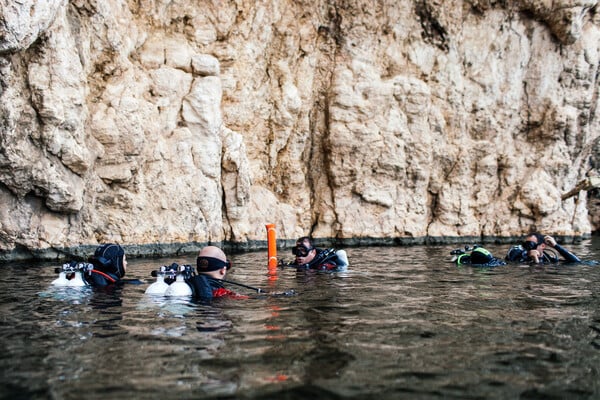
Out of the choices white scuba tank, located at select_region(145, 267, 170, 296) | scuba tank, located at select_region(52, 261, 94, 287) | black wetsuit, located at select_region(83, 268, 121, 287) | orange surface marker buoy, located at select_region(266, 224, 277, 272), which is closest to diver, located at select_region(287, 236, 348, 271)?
orange surface marker buoy, located at select_region(266, 224, 277, 272)

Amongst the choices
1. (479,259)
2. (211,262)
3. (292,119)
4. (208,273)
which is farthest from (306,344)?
(292,119)

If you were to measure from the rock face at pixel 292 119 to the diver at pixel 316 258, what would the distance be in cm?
622

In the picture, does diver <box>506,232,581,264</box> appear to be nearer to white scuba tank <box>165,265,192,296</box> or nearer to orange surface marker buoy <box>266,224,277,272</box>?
orange surface marker buoy <box>266,224,277,272</box>

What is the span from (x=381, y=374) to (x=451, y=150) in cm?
2272

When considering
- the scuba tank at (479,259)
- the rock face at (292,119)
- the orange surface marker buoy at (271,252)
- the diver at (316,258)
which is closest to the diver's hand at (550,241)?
the scuba tank at (479,259)

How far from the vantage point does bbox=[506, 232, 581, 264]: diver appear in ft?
37.7

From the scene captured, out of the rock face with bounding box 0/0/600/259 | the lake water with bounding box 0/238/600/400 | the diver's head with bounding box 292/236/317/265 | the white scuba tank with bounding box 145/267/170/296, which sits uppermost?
the rock face with bounding box 0/0/600/259

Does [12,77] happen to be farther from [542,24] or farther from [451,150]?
[542,24]

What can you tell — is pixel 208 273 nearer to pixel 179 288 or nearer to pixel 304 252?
pixel 179 288

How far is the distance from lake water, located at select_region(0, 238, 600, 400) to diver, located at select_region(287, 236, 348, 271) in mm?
2762

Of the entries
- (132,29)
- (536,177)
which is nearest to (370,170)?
(536,177)

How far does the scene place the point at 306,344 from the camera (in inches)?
174

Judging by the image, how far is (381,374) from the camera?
12.0ft

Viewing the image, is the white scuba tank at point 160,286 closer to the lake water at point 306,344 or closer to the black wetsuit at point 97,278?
the lake water at point 306,344
